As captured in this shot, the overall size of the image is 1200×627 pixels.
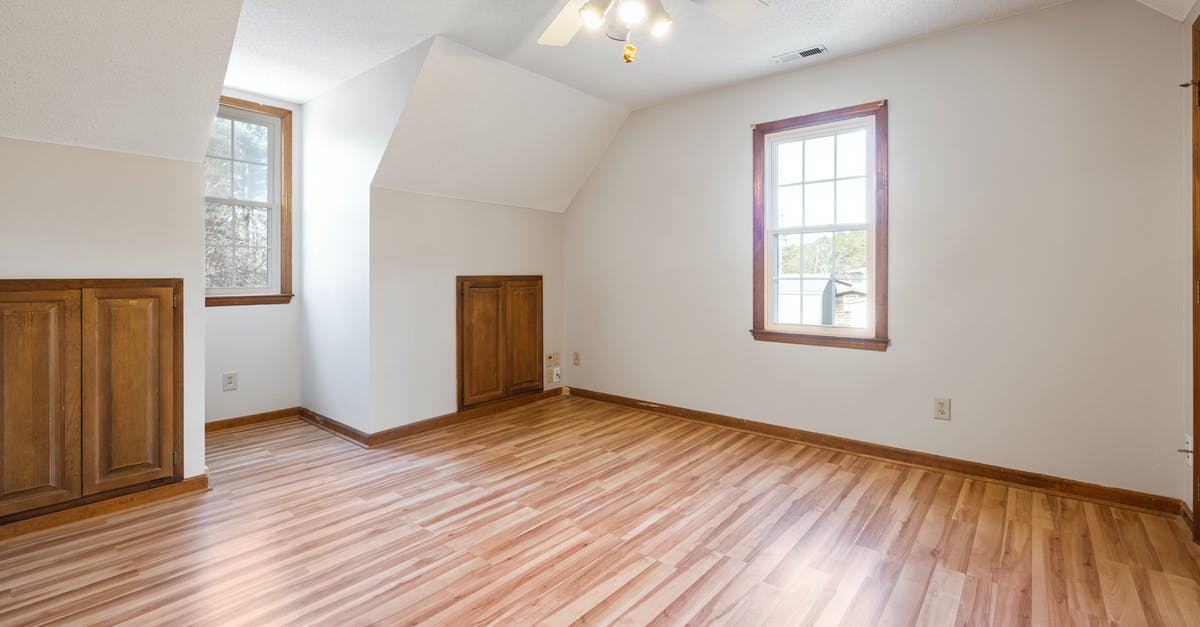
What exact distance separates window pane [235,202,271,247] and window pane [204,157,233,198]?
0.17m

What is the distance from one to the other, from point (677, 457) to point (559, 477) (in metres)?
0.80

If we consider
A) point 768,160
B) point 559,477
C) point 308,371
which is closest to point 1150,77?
point 768,160

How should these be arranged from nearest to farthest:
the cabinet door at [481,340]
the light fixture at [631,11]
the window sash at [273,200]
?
the light fixture at [631,11] < the window sash at [273,200] < the cabinet door at [481,340]

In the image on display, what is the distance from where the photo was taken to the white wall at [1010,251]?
2695 millimetres

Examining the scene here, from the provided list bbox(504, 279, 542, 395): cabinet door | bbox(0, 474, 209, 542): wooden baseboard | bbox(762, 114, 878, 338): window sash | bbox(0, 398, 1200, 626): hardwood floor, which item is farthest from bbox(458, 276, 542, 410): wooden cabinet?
bbox(762, 114, 878, 338): window sash

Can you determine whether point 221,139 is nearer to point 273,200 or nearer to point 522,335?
point 273,200

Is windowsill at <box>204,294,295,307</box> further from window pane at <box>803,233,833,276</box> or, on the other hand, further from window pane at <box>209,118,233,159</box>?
window pane at <box>803,233,833,276</box>

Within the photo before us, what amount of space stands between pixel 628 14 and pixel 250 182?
3.50 meters

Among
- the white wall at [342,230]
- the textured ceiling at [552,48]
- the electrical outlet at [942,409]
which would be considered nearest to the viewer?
the textured ceiling at [552,48]

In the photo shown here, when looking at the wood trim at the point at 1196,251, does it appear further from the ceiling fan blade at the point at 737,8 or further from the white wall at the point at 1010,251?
the ceiling fan blade at the point at 737,8

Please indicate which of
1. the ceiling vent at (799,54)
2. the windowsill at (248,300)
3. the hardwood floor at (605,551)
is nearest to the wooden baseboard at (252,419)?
the hardwood floor at (605,551)

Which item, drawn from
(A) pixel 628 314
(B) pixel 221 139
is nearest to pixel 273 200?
(B) pixel 221 139

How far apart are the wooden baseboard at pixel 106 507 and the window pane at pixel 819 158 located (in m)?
4.06

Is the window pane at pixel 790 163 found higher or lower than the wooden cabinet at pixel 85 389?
higher
